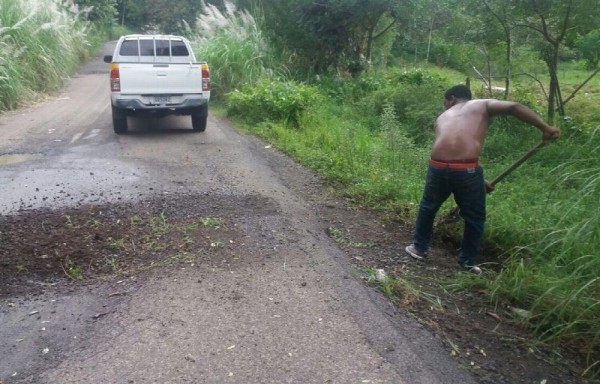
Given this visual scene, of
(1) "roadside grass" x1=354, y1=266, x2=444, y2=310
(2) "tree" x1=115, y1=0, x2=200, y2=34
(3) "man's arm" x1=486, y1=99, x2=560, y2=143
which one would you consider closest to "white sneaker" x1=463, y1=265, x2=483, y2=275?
(1) "roadside grass" x1=354, y1=266, x2=444, y2=310

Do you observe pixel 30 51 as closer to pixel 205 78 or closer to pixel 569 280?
pixel 205 78

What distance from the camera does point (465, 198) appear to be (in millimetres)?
5430

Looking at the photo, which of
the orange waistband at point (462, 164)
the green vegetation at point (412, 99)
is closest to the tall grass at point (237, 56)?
the green vegetation at point (412, 99)

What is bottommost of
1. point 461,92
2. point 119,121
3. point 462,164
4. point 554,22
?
point 119,121

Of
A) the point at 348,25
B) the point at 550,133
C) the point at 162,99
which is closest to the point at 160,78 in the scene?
the point at 162,99

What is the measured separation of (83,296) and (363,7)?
12.3 m

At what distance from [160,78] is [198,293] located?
7.15m

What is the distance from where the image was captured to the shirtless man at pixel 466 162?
5367 mm

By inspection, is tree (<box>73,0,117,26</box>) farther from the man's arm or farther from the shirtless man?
the man's arm

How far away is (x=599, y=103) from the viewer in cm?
1158

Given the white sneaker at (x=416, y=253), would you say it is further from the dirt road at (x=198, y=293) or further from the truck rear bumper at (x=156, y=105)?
the truck rear bumper at (x=156, y=105)

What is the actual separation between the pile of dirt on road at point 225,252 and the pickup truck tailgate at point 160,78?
14.8ft

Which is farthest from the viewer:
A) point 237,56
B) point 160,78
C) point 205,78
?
Result: point 237,56

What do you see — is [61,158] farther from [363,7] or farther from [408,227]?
[363,7]
